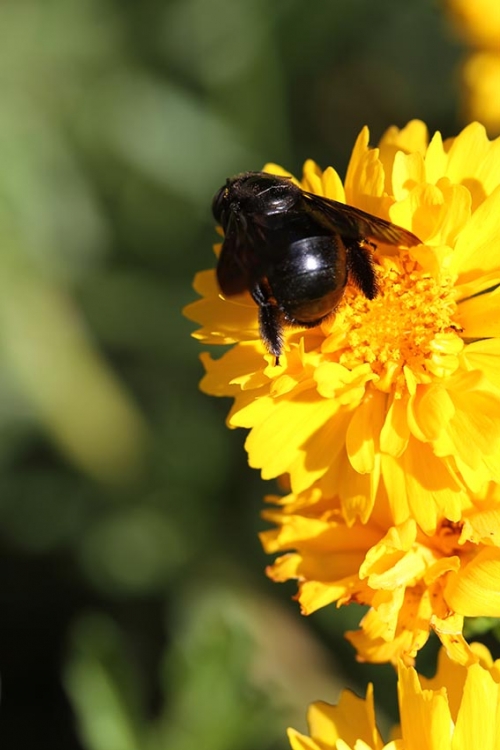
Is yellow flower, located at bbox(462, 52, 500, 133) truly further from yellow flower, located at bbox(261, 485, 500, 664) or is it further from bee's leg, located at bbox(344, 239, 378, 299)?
yellow flower, located at bbox(261, 485, 500, 664)

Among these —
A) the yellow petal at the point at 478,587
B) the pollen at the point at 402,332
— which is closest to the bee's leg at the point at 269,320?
the pollen at the point at 402,332

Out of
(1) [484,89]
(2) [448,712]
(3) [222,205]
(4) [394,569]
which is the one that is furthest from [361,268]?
(1) [484,89]

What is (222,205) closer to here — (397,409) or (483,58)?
(397,409)

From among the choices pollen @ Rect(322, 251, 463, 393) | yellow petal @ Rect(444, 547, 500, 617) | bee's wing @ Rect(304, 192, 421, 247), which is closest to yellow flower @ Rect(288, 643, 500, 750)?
yellow petal @ Rect(444, 547, 500, 617)

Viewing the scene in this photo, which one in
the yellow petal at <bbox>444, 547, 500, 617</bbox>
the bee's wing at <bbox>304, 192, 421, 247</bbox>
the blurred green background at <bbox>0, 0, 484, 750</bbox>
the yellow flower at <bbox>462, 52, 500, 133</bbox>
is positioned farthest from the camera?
the blurred green background at <bbox>0, 0, 484, 750</bbox>

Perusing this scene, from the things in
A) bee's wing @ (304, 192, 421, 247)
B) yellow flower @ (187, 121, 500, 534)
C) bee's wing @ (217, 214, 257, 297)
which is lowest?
yellow flower @ (187, 121, 500, 534)

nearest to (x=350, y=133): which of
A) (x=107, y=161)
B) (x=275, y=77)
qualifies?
(x=275, y=77)

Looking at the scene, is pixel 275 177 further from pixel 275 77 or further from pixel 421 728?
pixel 275 77
